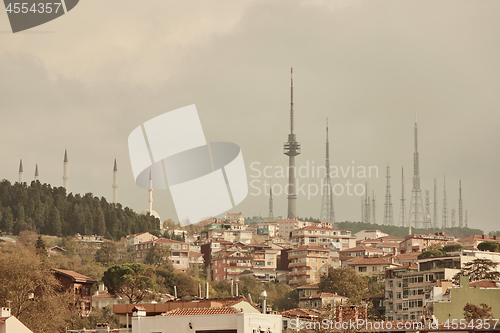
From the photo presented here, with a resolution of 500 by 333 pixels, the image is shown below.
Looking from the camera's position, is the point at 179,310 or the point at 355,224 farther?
the point at 355,224

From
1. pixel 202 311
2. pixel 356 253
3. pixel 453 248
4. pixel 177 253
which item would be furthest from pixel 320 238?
pixel 202 311

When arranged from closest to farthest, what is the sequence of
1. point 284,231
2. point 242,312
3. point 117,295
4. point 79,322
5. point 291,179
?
point 242,312 < point 79,322 < point 117,295 < point 284,231 < point 291,179

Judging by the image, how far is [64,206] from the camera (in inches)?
3460

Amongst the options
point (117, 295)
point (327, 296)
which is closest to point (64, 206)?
point (117, 295)

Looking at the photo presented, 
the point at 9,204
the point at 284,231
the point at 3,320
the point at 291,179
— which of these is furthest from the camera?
the point at 291,179

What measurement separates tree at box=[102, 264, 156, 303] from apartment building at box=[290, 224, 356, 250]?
1414 inches

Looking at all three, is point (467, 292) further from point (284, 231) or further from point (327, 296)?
point (284, 231)

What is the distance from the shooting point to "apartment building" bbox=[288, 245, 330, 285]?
7519cm

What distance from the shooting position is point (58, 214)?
281 feet

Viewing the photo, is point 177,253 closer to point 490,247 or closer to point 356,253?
point 356,253

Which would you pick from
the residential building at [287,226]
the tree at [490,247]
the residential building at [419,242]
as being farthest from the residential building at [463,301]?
the residential building at [287,226]

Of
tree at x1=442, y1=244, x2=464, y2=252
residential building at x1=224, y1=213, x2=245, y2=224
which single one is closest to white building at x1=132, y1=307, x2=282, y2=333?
tree at x1=442, y1=244, x2=464, y2=252

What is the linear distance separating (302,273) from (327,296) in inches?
825

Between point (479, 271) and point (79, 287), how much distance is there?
2423cm
